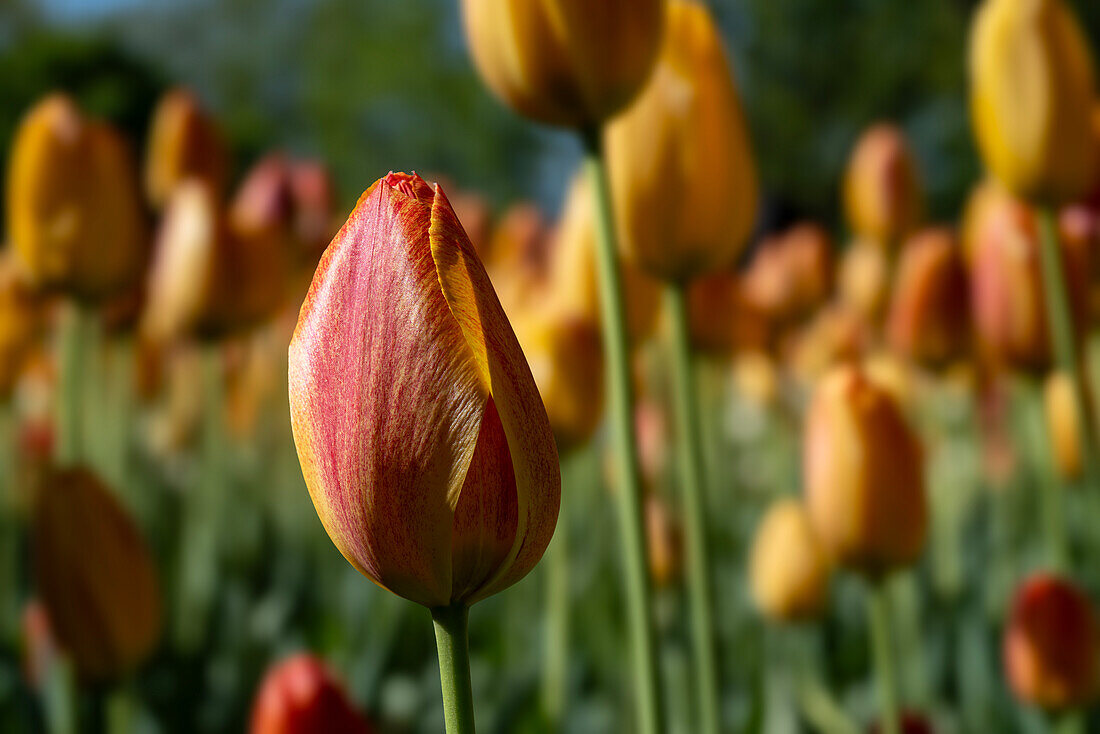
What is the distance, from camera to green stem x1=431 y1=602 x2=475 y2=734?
27cm

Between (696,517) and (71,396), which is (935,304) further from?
(71,396)

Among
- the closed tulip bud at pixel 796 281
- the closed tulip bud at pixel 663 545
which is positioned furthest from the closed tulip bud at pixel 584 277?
the closed tulip bud at pixel 796 281

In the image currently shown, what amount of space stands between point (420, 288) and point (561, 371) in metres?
0.67

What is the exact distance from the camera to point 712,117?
0.69m

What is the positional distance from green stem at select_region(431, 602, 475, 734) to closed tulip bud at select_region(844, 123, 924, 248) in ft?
5.36

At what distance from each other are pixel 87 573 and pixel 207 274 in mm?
650

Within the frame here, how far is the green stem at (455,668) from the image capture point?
273 mm

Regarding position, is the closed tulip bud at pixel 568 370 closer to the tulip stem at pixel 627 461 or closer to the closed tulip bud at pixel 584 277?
the closed tulip bud at pixel 584 277

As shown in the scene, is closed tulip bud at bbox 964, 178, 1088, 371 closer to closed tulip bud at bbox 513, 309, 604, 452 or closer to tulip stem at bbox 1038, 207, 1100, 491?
tulip stem at bbox 1038, 207, 1100, 491

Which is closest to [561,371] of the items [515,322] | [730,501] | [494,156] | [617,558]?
[515,322]

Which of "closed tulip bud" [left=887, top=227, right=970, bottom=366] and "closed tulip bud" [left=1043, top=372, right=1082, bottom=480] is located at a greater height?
"closed tulip bud" [left=887, top=227, right=970, bottom=366]

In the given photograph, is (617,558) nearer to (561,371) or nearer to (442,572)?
(561,371)

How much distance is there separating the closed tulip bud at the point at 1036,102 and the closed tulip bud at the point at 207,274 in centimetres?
89

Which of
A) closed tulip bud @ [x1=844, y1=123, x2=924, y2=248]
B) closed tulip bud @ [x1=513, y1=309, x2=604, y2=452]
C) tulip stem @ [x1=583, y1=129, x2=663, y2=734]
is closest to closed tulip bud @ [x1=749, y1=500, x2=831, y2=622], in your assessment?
closed tulip bud @ [x1=513, y1=309, x2=604, y2=452]
